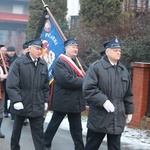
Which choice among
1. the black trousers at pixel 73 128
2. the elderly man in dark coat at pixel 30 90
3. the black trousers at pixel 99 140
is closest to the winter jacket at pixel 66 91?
the black trousers at pixel 73 128

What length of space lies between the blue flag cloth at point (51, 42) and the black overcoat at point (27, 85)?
1.78 metres

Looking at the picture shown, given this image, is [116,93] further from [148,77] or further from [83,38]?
[83,38]

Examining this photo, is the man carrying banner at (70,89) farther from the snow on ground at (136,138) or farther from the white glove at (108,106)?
the snow on ground at (136,138)

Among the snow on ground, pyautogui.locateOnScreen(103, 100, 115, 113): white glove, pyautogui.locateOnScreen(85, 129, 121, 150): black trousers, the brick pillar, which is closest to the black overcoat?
pyautogui.locateOnScreen(85, 129, 121, 150): black trousers

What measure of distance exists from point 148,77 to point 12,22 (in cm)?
3465

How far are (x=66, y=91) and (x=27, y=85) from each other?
788mm

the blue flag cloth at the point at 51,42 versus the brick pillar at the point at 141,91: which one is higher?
the blue flag cloth at the point at 51,42

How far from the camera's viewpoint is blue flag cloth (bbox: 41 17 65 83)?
27.9ft

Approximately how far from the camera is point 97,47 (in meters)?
12.2

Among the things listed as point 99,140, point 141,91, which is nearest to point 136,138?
point 141,91

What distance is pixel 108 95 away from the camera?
589cm

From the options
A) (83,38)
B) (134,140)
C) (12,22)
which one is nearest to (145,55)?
(83,38)

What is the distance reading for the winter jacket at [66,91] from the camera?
709 cm

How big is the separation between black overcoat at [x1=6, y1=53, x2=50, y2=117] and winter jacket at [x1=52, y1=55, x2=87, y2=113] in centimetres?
42
